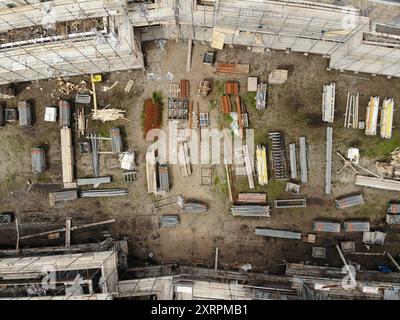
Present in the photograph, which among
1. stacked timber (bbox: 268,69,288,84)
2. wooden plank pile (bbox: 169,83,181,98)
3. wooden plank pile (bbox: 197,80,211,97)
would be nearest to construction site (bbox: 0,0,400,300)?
stacked timber (bbox: 268,69,288,84)

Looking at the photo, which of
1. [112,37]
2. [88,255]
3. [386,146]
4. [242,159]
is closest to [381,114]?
[386,146]

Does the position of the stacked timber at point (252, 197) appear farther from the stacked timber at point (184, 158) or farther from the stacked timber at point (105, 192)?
the stacked timber at point (105, 192)

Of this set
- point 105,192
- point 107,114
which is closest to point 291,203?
point 105,192

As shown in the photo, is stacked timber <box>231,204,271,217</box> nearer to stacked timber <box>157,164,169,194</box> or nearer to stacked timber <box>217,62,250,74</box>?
stacked timber <box>157,164,169,194</box>

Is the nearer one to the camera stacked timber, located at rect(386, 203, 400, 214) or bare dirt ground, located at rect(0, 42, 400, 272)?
stacked timber, located at rect(386, 203, 400, 214)

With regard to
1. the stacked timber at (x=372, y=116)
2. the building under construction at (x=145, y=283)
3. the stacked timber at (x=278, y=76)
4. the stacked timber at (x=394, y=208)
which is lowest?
the building under construction at (x=145, y=283)

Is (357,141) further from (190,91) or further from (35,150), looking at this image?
(35,150)

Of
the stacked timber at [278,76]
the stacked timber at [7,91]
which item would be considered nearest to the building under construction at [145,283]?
the stacked timber at [7,91]
